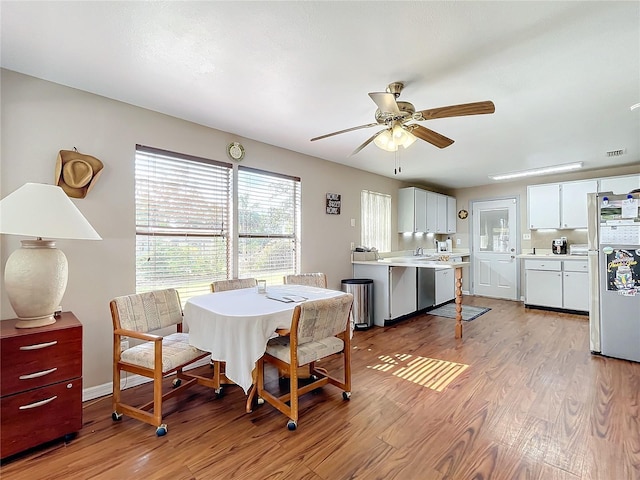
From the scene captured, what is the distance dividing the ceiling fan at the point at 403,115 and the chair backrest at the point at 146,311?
6.44ft

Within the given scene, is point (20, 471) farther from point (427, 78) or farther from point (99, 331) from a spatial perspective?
point (427, 78)

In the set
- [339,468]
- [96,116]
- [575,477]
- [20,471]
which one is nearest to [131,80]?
[96,116]

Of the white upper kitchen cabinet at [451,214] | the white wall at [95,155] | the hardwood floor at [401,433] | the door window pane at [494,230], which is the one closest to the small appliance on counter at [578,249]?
the door window pane at [494,230]

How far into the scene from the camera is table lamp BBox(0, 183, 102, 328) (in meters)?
1.79

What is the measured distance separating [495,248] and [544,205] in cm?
124

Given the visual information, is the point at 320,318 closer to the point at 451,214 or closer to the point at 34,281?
the point at 34,281

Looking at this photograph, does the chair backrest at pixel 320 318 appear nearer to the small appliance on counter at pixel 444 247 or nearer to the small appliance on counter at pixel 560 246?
the small appliance on counter at pixel 444 247

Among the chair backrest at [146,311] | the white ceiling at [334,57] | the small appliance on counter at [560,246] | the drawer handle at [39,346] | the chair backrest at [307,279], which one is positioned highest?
the white ceiling at [334,57]

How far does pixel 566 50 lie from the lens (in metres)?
1.92

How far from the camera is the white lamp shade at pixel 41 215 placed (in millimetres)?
1740

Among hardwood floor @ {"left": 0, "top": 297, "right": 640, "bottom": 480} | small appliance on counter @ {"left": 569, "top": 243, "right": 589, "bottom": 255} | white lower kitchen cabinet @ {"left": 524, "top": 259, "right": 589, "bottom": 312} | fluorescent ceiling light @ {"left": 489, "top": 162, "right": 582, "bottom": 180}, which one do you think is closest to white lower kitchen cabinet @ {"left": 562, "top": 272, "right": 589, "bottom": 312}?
white lower kitchen cabinet @ {"left": 524, "top": 259, "right": 589, "bottom": 312}

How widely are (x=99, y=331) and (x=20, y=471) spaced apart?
996mm

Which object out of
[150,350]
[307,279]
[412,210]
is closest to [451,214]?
[412,210]

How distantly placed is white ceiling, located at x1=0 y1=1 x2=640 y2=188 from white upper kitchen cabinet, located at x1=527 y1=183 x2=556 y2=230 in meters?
2.56
